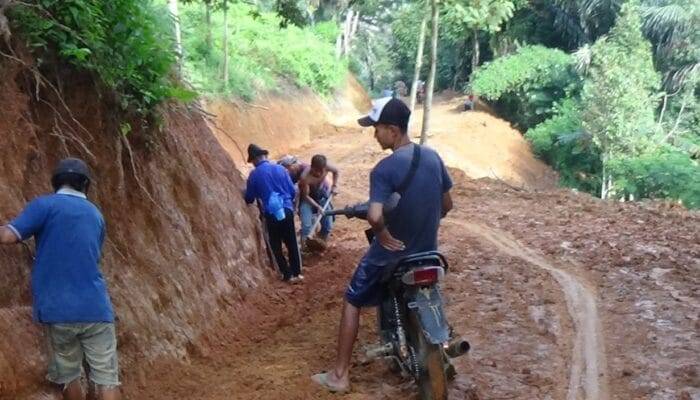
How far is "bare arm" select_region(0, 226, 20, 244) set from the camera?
3635 mm

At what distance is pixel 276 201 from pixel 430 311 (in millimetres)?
4101

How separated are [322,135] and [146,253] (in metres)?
24.8

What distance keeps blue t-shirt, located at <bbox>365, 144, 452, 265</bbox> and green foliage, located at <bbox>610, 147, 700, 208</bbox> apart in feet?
56.5

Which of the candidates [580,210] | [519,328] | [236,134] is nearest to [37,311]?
[519,328]

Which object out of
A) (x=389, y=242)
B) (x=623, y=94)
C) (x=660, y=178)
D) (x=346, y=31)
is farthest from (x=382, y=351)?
(x=346, y=31)

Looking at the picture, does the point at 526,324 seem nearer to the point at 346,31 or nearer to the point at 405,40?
the point at 346,31

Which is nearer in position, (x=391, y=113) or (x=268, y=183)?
(x=391, y=113)

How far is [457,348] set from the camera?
4.57 m

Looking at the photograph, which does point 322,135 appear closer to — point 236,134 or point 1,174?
point 236,134

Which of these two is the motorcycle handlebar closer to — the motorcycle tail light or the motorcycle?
the motorcycle

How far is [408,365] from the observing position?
474 cm

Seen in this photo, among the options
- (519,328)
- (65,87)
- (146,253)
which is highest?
(65,87)

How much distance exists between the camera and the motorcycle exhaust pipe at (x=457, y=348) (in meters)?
4.52

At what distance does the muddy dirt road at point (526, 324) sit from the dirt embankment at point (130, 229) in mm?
299
